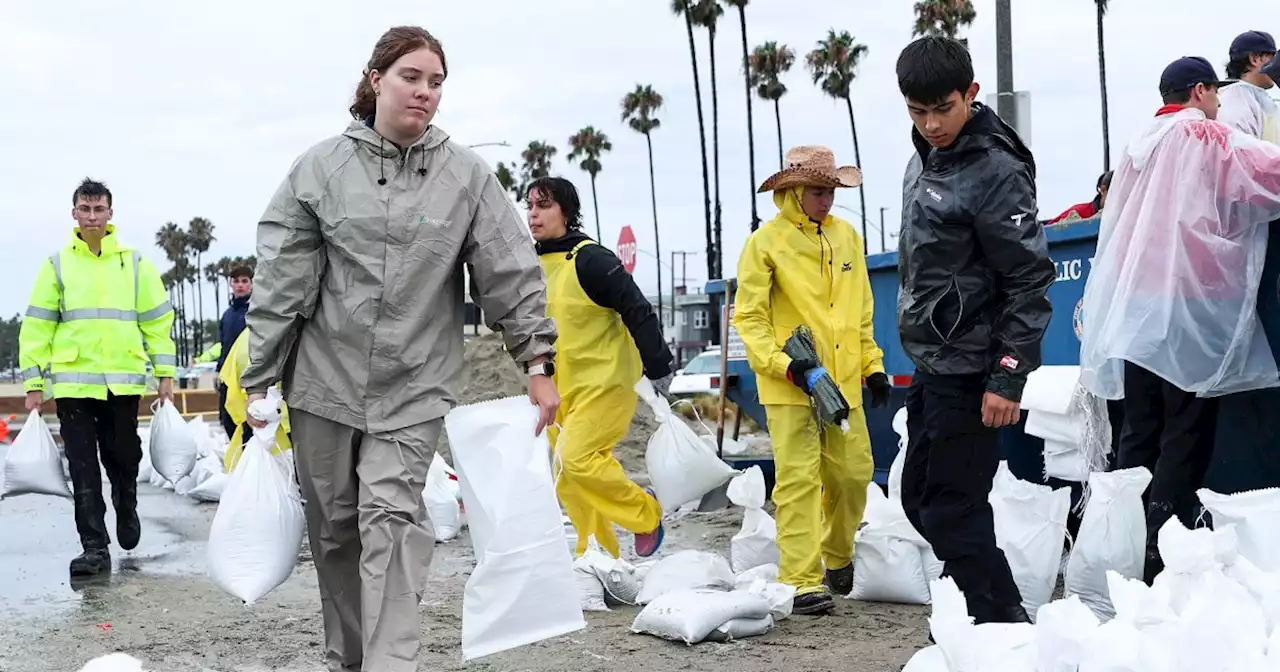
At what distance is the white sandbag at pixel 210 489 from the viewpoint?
33.8 feet

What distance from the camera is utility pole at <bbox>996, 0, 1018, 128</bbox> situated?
10.8 meters

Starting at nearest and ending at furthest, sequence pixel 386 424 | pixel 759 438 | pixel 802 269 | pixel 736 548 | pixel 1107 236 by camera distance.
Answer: pixel 386 424, pixel 1107 236, pixel 802 269, pixel 736 548, pixel 759 438

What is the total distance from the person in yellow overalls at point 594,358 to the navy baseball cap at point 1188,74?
2.13 m

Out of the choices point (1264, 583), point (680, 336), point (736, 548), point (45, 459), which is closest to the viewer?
point (1264, 583)

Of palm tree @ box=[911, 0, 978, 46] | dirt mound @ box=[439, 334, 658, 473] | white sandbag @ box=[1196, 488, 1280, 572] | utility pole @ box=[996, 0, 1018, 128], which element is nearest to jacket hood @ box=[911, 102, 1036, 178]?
white sandbag @ box=[1196, 488, 1280, 572]

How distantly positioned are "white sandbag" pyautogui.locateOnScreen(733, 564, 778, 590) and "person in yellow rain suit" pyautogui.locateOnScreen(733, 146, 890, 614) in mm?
166

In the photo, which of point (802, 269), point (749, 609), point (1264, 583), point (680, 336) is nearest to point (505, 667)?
point (749, 609)

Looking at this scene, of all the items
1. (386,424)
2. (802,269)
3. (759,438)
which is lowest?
(759,438)

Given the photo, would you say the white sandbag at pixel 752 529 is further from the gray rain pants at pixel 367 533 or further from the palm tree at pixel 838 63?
the palm tree at pixel 838 63

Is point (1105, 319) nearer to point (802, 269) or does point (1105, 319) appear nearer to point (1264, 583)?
point (802, 269)

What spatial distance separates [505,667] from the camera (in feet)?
15.4

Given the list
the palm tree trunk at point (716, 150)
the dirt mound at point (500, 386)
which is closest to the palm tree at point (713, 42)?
the palm tree trunk at point (716, 150)

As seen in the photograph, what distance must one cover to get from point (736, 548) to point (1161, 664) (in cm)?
350

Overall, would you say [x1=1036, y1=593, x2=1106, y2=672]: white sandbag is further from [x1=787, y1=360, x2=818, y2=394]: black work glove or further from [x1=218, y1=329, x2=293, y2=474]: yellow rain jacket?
[x1=218, y1=329, x2=293, y2=474]: yellow rain jacket
